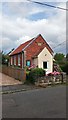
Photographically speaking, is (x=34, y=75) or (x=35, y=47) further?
(x=35, y=47)

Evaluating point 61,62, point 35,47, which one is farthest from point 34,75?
point 61,62

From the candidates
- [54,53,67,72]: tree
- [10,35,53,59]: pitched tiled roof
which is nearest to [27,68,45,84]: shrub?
[10,35,53,59]: pitched tiled roof

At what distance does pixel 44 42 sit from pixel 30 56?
12.4 feet

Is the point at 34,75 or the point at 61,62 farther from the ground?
the point at 61,62

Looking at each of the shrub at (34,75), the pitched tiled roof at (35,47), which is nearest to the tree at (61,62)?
the pitched tiled roof at (35,47)

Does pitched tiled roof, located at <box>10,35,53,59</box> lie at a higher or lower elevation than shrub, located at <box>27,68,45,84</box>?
higher

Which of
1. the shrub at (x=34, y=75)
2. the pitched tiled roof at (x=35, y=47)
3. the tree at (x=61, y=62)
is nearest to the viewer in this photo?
the shrub at (x=34, y=75)

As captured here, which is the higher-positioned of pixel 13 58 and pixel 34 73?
pixel 13 58

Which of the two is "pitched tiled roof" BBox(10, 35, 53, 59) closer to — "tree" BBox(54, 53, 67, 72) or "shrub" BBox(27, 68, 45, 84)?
"tree" BBox(54, 53, 67, 72)

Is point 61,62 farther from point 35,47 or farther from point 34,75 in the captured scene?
point 34,75

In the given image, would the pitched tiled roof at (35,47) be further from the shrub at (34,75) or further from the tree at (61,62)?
the shrub at (34,75)

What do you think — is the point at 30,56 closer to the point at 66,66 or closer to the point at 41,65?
the point at 41,65

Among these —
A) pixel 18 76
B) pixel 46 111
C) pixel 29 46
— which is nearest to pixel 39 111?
pixel 46 111

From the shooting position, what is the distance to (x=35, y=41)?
117ft
